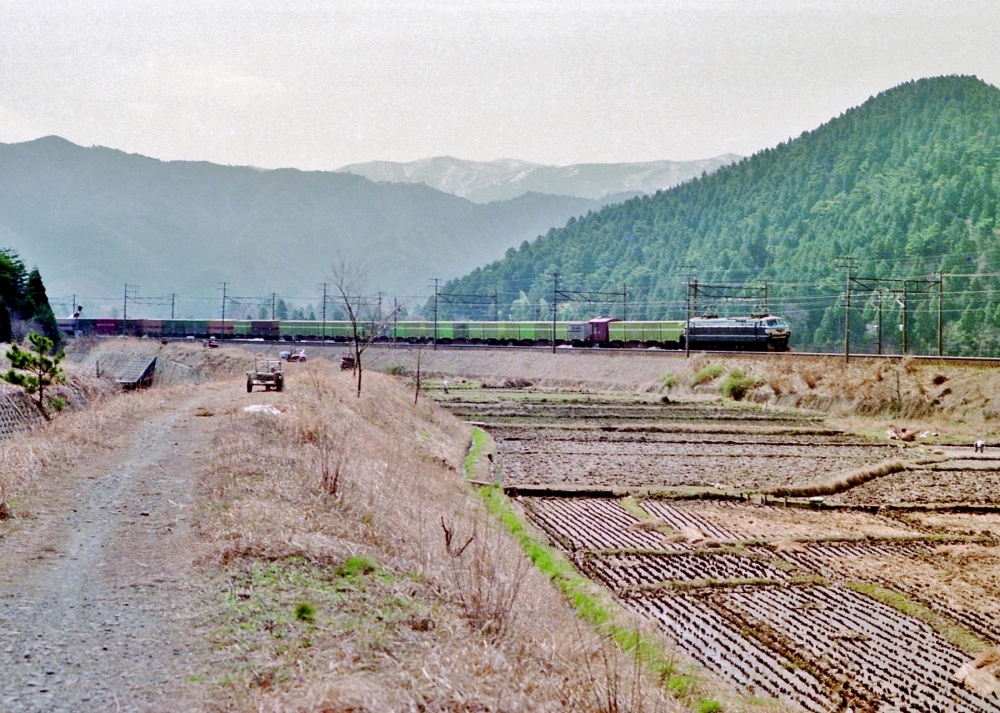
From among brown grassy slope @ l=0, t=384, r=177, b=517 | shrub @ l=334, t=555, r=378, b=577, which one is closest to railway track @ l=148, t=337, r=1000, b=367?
brown grassy slope @ l=0, t=384, r=177, b=517

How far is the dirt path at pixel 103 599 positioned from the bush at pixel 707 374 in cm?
4134

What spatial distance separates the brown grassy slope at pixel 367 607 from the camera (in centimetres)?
602

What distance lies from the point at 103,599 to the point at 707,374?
1813 inches

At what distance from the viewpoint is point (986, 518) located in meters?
18.4

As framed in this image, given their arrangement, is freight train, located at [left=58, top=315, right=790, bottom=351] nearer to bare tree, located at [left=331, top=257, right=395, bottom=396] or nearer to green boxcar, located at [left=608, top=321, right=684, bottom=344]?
green boxcar, located at [left=608, top=321, right=684, bottom=344]

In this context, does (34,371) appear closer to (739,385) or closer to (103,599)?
(103,599)

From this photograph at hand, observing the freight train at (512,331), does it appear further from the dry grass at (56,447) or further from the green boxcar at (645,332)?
the dry grass at (56,447)

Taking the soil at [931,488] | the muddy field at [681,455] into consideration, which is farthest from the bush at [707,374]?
the soil at [931,488]

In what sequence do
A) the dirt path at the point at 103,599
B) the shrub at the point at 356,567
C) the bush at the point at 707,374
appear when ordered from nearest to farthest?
the dirt path at the point at 103,599 < the shrub at the point at 356,567 < the bush at the point at 707,374

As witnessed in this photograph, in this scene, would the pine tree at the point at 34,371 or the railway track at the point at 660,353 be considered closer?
the pine tree at the point at 34,371

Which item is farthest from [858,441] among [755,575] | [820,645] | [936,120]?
[936,120]

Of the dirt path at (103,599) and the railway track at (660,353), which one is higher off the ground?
the railway track at (660,353)

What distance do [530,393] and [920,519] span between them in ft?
120

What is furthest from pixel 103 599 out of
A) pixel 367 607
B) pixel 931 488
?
pixel 931 488
